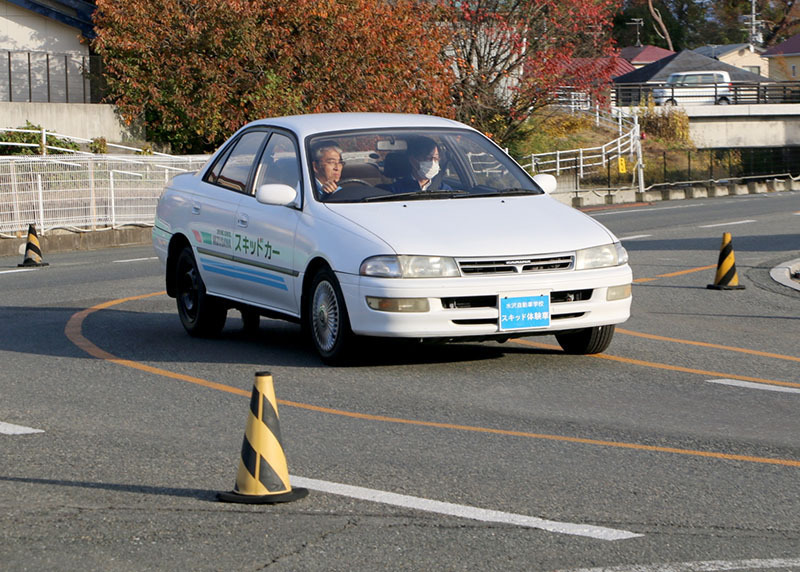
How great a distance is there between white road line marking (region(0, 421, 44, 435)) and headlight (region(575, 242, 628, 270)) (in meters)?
3.63

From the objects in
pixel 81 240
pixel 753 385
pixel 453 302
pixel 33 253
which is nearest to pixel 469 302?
pixel 453 302

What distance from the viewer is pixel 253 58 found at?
3153cm

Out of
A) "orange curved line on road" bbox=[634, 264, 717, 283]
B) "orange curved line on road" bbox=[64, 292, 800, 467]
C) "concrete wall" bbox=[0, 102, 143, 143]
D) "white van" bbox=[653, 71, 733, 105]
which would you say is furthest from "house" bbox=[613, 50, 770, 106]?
"orange curved line on road" bbox=[64, 292, 800, 467]

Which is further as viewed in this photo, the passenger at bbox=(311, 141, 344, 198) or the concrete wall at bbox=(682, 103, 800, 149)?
the concrete wall at bbox=(682, 103, 800, 149)

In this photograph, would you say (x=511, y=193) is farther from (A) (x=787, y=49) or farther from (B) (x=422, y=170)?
(A) (x=787, y=49)

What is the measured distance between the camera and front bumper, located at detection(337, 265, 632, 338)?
28.5 feet

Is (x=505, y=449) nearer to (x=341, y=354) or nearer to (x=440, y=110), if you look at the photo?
(x=341, y=354)

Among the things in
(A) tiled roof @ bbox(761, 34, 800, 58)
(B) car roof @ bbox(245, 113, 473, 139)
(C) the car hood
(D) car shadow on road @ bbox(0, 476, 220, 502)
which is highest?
(A) tiled roof @ bbox(761, 34, 800, 58)

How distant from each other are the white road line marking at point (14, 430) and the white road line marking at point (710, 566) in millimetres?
3634

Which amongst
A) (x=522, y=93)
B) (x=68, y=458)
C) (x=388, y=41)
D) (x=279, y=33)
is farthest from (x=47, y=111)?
(x=68, y=458)

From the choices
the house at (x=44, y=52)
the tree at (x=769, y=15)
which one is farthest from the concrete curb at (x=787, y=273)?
the tree at (x=769, y=15)

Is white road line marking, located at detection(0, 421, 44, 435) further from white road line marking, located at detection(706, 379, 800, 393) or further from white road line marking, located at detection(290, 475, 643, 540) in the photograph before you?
white road line marking, located at detection(706, 379, 800, 393)

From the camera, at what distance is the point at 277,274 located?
32.2ft

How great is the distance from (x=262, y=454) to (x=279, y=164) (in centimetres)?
478
